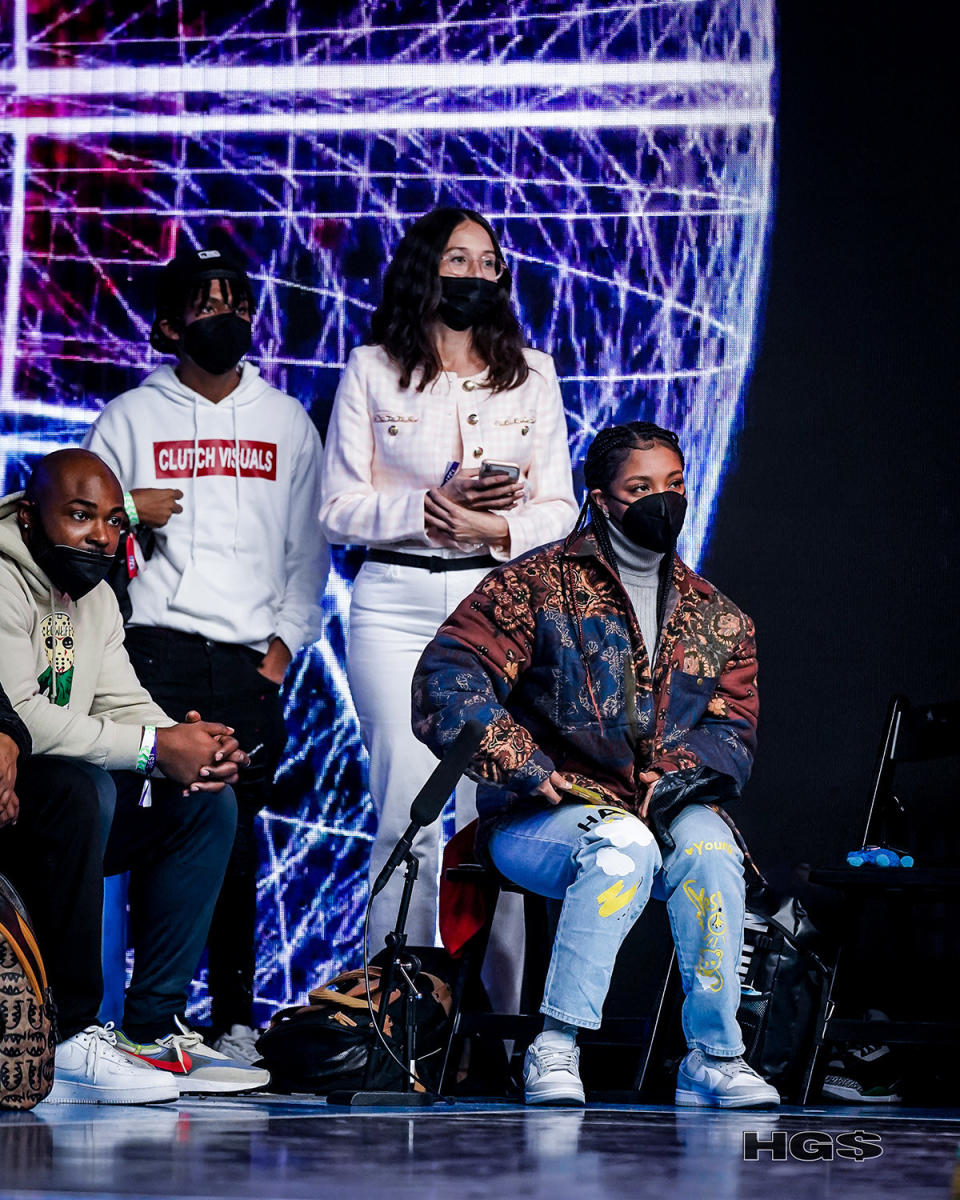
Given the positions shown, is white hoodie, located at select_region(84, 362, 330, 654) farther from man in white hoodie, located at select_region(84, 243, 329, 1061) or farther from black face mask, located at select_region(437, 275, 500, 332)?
black face mask, located at select_region(437, 275, 500, 332)

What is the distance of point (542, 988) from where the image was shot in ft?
10.2

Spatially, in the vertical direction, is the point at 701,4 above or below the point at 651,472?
above

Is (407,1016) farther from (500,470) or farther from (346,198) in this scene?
(346,198)

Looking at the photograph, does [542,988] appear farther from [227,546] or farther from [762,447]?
[762,447]

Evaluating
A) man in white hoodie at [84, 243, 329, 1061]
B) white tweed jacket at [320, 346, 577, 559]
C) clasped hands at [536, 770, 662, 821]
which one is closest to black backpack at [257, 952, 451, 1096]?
clasped hands at [536, 770, 662, 821]

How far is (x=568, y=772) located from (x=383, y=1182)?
1436mm

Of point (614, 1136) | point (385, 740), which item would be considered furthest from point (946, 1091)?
point (614, 1136)

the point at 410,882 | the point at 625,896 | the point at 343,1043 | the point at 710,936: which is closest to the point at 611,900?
the point at 625,896

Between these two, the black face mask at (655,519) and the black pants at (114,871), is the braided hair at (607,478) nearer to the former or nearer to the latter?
the black face mask at (655,519)

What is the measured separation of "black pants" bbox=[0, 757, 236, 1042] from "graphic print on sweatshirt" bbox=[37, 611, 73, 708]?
18 cm

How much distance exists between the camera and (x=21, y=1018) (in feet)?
7.45

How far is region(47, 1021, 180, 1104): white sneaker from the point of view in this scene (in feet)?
8.27

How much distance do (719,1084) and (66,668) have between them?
4.37 ft

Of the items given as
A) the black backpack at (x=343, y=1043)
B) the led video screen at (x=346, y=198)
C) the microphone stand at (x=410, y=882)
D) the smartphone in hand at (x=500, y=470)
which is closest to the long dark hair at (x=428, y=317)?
the smartphone in hand at (x=500, y=470)
